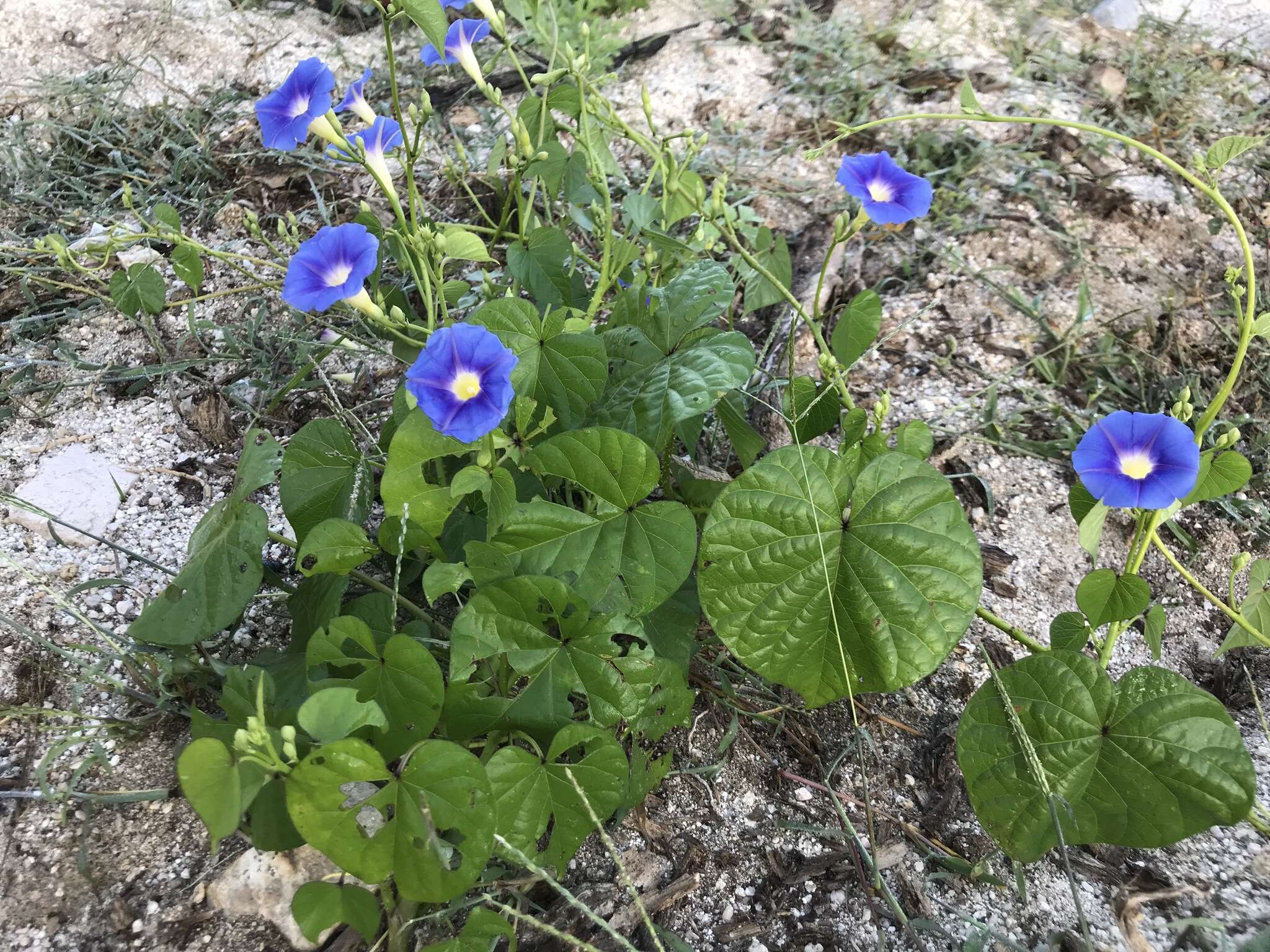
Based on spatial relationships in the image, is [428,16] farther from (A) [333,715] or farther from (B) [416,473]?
(A) [333,715]

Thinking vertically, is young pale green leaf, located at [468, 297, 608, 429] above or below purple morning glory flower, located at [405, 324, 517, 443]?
below

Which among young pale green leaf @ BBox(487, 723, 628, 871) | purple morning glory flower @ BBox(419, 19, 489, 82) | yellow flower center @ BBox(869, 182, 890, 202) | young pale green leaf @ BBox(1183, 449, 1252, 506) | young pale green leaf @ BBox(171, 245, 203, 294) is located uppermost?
purple morning glory flower @ BBox(419, 19, 489, 82)

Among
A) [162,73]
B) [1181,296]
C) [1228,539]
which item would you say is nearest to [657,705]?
[1228,539]

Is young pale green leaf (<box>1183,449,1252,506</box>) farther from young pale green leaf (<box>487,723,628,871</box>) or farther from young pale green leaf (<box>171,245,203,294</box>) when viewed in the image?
young pale green leaf (<box>171,245,203,294</box>)

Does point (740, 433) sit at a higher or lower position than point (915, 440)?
lower

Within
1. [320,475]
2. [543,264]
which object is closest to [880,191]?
[543,264]

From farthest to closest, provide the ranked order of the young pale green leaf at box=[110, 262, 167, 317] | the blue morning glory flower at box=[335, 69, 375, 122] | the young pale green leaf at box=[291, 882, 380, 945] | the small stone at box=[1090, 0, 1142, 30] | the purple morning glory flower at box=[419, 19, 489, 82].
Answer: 1. the small stone at box=[1090, 0, 1142, 30]
2. the young pale green leaf at box=[110, 262, 167, 317]
3. the purple morning glory flower at box=[419, 19, 489, 82]
4. the blue morning glory flower at box=[335, 69, 375, 122]
5. the young pale green leaf at box=[291, 882, 380, 945]

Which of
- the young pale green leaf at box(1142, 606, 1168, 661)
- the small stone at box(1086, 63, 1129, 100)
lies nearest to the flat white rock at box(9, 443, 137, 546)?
the young pale green leaf at box(1142, 606, 1168, 661)
